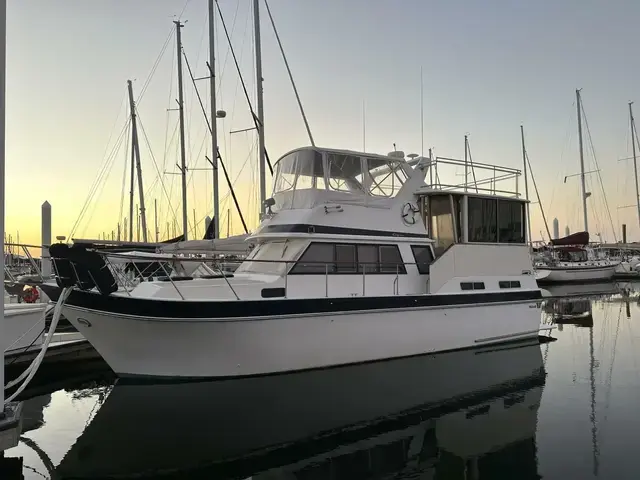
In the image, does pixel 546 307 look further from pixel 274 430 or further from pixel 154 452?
pixel 154 452

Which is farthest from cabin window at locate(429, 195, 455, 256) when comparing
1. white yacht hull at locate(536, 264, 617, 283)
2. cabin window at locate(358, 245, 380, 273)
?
white yacht hull at locate(536, 264, 617, 283)

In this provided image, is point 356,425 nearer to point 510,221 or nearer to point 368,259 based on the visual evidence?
point 368,259

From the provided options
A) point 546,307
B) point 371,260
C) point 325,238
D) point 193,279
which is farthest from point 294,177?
point 546,307

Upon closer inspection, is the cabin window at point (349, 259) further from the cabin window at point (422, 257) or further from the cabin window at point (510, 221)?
the cabin window at point (510, 221)

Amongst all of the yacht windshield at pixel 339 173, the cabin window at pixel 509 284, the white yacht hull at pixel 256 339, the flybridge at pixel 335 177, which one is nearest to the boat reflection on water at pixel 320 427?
the white yacht hull at pixel 256 339

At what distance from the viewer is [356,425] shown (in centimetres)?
657

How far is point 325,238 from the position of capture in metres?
9.53

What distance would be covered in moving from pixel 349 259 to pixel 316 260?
29.8 inches

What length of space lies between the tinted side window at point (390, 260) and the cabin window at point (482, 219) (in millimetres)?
1961

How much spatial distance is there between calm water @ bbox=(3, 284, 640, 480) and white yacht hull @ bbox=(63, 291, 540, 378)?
0.92 ft

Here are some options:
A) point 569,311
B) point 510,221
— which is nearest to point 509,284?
point 510,221

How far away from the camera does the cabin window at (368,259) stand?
9.89 metres

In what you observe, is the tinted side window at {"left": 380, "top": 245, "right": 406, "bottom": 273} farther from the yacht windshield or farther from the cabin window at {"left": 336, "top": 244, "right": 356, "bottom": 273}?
the yacht windshield

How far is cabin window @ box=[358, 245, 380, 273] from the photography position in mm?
9891
